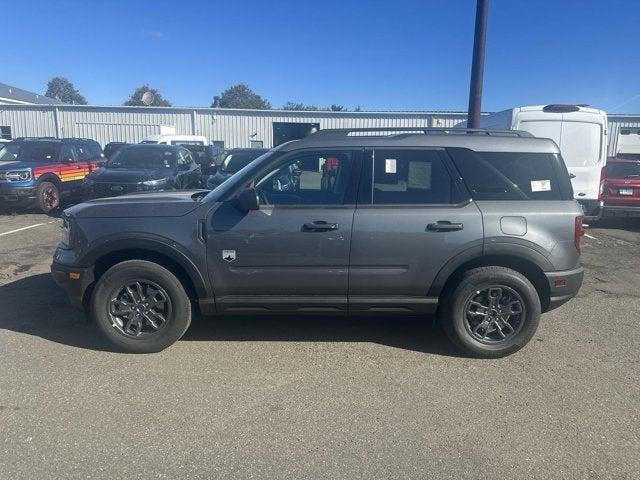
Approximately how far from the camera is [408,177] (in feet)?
13.2

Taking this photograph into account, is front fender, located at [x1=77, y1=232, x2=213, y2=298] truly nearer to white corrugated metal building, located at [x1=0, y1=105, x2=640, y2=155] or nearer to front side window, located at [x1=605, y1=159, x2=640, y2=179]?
front side window, located at [x1=605, y1=159, x2=640, y2=179]

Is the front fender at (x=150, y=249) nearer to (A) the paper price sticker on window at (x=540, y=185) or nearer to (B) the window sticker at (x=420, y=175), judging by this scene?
(B) the window sticker at (x=420, y=175)

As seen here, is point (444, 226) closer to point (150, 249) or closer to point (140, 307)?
point (150, 249)

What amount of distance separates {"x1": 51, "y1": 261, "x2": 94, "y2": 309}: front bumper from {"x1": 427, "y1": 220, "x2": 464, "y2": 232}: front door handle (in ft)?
9.34

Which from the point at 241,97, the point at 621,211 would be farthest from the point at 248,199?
the point at 241,97

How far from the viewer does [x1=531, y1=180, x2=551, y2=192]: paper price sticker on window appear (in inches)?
158

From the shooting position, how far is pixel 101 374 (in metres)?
3.69

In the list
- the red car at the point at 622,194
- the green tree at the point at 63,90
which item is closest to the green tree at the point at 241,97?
the green tree at the point at 63,90

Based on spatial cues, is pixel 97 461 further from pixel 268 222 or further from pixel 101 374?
pixel 268 222

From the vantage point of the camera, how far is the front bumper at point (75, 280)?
4.02m

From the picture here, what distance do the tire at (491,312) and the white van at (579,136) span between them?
262 inches

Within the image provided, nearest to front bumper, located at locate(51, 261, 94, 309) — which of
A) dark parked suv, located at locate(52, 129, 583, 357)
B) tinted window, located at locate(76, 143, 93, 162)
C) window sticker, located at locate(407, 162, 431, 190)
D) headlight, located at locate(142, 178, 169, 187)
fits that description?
dark parked suv, located at locate(52, 129, 583, 357)

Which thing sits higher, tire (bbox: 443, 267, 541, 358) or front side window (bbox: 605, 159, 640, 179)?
front side window (bbox: 605, 159, 640, 179)

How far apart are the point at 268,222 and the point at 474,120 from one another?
5961mm
